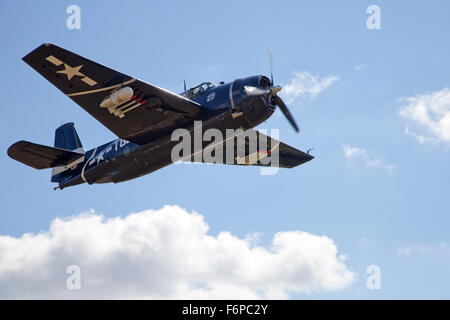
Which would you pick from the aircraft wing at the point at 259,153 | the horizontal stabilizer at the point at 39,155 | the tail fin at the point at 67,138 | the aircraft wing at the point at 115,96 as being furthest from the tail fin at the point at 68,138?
the aircraft wing at the point at 259,153

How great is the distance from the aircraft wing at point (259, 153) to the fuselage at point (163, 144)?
391 centimetres

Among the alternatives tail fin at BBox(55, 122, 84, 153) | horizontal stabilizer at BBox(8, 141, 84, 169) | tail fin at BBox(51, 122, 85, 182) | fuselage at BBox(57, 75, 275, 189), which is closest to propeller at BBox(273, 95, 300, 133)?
fuselage at BBox(57, 75, 275, 189)

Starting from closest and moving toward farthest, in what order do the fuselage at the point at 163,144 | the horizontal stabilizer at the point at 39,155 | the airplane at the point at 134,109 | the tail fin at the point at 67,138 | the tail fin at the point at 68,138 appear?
the airplane at the point at 134,109
the fuselage at the point at 163,144
the horizontal stabilizer at the point at 39,155
the tail fin at the point at 68,138
the tail fin at the point at 67,138

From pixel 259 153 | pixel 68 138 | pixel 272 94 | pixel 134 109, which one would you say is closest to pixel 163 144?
pixel 134 109

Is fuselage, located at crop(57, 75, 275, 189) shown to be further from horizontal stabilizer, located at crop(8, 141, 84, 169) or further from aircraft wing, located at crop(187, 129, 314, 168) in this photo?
aircraft wing, located at crop(187, 129, 314, 168)

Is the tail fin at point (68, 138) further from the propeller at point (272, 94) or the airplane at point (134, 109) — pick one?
the propeller at point (272, 94)

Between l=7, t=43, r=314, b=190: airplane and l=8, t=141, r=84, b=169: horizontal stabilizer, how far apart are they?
0.16 feet

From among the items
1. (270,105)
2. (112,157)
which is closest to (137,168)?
(112,157)

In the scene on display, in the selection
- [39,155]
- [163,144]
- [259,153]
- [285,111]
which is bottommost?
[163,144]

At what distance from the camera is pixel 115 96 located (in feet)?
77.2

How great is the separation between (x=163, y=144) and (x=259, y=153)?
802 centimetres

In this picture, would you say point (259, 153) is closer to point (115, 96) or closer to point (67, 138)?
point (115, 96)

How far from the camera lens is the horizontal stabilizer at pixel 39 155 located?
86.7 ft
